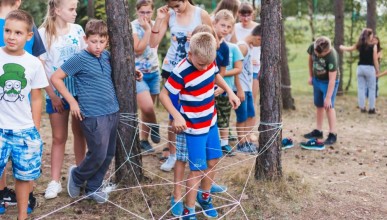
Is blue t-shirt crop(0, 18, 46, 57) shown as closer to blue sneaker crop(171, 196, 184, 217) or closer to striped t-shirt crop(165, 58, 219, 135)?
striped t-shirt crop(165, 58, 219, 135)

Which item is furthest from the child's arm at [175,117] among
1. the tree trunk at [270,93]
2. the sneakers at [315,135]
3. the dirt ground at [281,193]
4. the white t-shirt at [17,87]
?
the sneakers at [315,135]

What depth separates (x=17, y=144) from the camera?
11.0ft

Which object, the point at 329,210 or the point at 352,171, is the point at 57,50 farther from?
the point at 352,171

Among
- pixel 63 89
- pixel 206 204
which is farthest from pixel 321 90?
pixel 63 89

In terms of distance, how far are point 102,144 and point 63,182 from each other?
3.27 ft

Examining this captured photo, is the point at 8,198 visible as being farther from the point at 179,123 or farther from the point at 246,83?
the point at 246,83

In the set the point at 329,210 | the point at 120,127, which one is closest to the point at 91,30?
the point at 120,127

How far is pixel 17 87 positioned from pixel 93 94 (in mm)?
620

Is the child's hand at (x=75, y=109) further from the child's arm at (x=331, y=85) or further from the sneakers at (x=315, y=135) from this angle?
the sneakers at (x=315, y=135)

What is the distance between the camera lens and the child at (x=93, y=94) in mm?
3691

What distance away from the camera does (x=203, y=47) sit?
11.3 feet

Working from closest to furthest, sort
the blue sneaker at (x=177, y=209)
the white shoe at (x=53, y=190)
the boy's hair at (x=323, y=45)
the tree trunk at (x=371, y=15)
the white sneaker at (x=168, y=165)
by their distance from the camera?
1. the blue sneaker at (x=177, y=209)
2. the white shoe at (x=53, y=190)
3. the white sneaker at (x=168, y=165)
4. the boy's hair at (x=323, y=45)
5. the tree trunk at (x=371, y=15)

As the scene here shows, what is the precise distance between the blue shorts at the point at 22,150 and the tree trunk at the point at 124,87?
2.87 ft

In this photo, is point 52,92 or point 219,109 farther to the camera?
point 219,109
